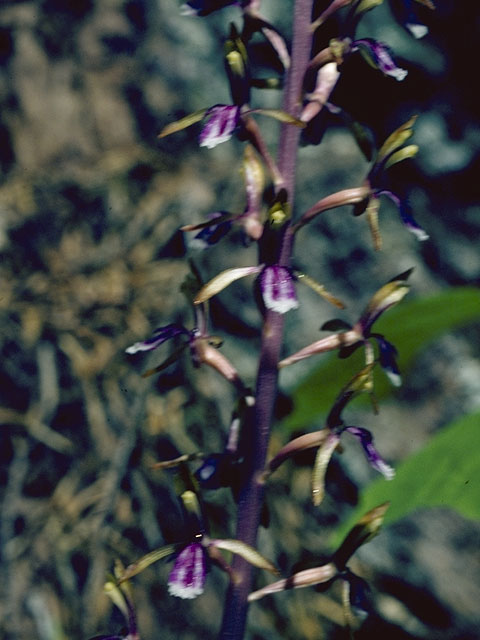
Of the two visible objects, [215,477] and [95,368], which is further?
[95,368]

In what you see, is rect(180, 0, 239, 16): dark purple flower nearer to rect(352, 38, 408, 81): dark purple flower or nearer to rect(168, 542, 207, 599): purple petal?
rect(352, 38, 408, 81): dark purple flower

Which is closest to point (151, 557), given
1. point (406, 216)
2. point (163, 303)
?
point (406, 216)

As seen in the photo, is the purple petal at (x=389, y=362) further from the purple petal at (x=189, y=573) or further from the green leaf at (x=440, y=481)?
the purple petal at (x=189, y=573)

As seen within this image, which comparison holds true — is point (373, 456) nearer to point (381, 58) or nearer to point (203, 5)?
point (381, 58)

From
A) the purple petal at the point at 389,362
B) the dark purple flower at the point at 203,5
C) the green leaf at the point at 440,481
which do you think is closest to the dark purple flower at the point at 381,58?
the dark purple flower at the point at 203,5

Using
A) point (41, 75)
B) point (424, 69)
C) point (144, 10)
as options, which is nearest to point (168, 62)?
point (144, 10)

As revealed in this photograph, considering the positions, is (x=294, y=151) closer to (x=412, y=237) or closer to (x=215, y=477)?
(x=215, y=477)

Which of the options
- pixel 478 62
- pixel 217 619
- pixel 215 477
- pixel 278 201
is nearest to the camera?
pixel 278 201
